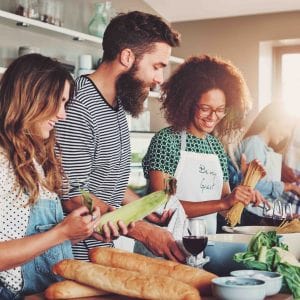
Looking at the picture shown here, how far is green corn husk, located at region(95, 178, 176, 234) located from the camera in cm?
189

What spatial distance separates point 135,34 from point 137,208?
856mm

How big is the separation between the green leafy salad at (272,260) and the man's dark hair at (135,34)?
1.01 meters

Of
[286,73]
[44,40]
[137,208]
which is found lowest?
[137,208]

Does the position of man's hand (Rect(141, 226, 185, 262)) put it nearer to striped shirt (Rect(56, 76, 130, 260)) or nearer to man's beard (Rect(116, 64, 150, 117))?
striped shirt (Rect(56, 76, 130, 260))

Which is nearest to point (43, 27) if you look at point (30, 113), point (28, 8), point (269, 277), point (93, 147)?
point (28, 8)

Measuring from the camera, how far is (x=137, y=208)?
6.30ft

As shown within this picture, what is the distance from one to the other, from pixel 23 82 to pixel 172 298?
0.84m

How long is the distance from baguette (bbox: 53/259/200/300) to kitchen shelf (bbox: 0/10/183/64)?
2768 millimetres

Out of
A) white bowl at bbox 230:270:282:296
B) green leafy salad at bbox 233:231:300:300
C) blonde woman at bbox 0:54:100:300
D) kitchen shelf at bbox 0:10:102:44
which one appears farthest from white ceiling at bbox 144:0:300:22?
white bowl at bbox 230:270:282:296

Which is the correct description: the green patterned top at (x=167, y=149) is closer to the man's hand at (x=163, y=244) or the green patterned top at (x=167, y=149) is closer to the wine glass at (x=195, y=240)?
the man's hand at (x=163, y=244)

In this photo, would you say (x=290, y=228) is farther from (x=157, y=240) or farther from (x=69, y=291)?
(x=69, y=291)

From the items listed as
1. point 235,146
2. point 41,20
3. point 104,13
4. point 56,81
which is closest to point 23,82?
point 56,81

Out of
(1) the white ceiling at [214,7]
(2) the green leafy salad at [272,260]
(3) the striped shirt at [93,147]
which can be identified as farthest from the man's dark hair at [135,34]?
(1) the white ceiling at [214,7]

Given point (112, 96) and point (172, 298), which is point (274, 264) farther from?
point (112, 96)
